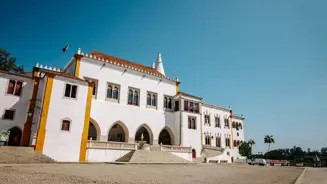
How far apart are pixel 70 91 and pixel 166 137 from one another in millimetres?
15989

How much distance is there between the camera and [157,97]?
95.2ft

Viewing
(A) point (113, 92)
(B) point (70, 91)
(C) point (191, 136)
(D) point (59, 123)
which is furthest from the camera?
(C) point (191, 136)

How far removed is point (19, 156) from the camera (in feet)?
47.0

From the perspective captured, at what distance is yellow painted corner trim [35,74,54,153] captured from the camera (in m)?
16.9

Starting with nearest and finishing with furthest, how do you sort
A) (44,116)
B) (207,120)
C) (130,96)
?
1. (44,116)
2. (130,96)
3. (207,120)

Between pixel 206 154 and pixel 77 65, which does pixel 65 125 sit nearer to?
pixel 77 65

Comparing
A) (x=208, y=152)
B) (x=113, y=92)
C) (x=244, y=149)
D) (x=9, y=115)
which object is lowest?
(x=208, y=152)

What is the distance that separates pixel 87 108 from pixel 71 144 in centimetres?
364

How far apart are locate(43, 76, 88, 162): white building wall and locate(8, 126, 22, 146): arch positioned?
348 centimetres

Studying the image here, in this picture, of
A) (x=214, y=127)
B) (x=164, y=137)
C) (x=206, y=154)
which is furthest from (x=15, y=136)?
(x=214, y=127)

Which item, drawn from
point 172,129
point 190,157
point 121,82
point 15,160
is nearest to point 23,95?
point 15,160

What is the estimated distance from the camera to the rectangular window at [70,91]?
1968cm

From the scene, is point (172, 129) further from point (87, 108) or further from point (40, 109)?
point (40, 109)

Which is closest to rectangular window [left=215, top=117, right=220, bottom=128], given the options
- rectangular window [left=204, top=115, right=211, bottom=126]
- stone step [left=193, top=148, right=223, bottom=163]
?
rectangular window [left=204, top=115, right=211, bottom=126]
